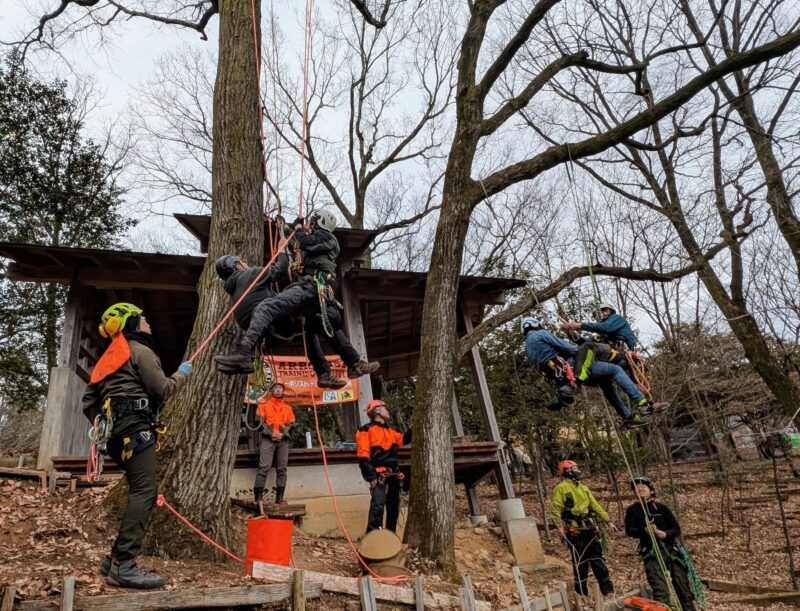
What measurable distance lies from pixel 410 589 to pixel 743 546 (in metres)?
10.6

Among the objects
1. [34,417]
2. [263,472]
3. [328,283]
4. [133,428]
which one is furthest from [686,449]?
[34,417]

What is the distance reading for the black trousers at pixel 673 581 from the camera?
7.06 metres

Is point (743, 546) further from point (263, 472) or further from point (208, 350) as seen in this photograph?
point (208, 350)

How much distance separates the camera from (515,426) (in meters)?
14.0

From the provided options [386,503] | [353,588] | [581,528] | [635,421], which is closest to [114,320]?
[353,588]

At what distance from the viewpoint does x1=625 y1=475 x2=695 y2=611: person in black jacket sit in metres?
7.08

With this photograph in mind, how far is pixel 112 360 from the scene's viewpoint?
13.2ft

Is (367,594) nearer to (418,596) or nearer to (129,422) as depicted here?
(418,596)

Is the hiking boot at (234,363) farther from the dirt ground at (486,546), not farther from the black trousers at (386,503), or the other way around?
the black trousers at (386,503)

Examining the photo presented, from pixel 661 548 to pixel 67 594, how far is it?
22.3ft

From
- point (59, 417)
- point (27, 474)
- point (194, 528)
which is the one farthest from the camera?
point (59, 417)

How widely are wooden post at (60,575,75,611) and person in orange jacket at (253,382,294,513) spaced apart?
14.3 feet

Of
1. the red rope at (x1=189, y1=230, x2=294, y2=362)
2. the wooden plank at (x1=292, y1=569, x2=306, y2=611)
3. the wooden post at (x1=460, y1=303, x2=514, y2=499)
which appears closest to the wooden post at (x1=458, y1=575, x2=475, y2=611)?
the wooden plank at (x1=292, y1=569, x2=306, y2=611)

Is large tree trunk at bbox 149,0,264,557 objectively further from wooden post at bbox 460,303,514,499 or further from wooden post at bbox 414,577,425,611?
wooden post at bbox 460,303,514,499
